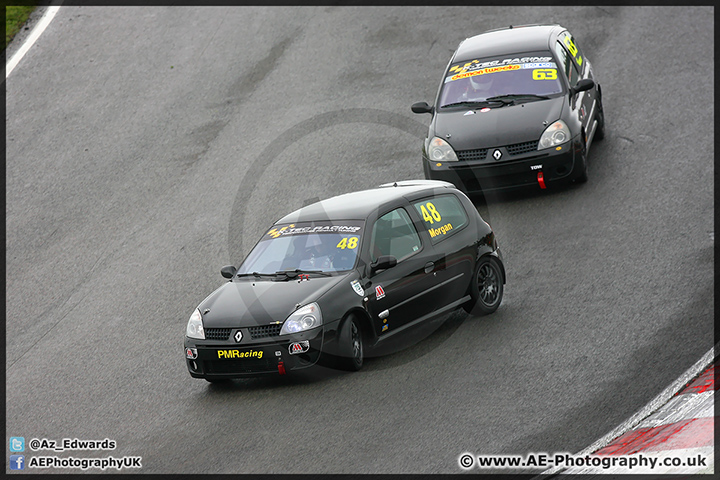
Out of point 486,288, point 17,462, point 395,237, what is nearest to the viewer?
point 17,462

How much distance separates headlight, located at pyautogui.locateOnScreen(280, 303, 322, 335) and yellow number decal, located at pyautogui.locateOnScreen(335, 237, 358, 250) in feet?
3.27

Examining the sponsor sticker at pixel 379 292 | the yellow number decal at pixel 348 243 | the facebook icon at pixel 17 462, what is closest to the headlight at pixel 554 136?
the yellow number decal at pixel 348 243

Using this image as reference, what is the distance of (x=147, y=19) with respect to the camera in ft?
68.7

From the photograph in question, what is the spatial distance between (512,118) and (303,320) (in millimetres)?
5974

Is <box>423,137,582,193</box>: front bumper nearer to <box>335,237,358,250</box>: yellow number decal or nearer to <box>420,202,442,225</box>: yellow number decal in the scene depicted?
<box>420,202,442,225</box>: yellow number decal

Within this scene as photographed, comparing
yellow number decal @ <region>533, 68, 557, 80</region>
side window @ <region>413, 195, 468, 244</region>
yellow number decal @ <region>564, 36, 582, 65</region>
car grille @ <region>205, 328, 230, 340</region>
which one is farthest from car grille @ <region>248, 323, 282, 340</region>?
yellow number decal @ <region>564, 36, 582, 65</region>

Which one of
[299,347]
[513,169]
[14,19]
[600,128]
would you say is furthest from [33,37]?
[299,347]

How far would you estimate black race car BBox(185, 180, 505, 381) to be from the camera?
8047mm

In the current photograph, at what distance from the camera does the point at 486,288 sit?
384 inches

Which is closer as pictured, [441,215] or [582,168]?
[441,215]

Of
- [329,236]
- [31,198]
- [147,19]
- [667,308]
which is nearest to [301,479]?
[329,236]

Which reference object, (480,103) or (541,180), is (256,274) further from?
(480,103)

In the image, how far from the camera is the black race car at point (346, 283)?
8.05 meters

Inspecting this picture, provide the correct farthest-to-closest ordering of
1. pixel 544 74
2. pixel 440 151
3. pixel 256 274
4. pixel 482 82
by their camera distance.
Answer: pixel 482 82, pixel 544 74, pixel 440 151, pixel 256 274
